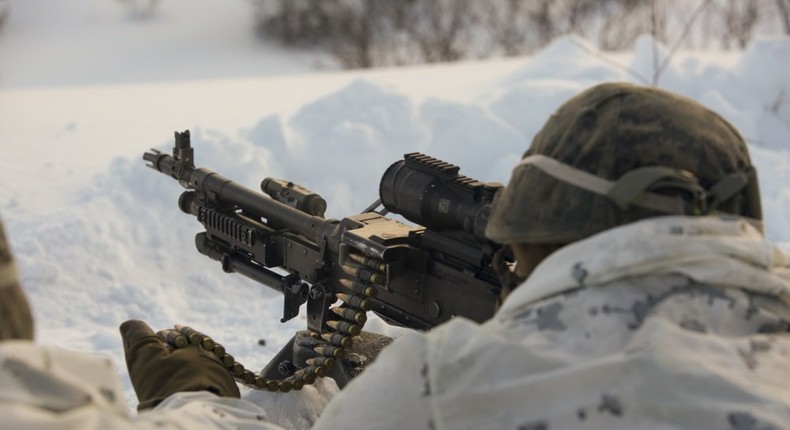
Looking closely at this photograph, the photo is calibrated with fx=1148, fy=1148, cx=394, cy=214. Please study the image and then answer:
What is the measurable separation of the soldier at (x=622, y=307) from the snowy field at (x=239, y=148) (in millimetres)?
2496

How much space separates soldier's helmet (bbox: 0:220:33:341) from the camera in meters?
1.80

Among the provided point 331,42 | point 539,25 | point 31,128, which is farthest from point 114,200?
point 331,42

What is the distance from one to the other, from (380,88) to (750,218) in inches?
230

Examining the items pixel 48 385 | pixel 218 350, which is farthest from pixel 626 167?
pixel 218 350

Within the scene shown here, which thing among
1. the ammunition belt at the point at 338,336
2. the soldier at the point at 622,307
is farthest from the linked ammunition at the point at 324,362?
the soldier at the point at 622,307

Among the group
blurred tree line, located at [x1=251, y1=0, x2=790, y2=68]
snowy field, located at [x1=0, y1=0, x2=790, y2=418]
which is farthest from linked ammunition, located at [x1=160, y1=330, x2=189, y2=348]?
blurred tree line, located at [x1=251, y1=0, x2=790, y2=68]

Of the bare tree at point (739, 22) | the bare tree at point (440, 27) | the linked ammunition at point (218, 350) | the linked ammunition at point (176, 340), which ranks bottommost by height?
the bare tree at point (440, 27)

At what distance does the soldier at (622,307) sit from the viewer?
1.95 m

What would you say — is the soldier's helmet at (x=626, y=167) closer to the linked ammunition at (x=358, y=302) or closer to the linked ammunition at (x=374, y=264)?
the linked ammunition at (x=374, y=264)

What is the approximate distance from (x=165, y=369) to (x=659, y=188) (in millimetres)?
1408

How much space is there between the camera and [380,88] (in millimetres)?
8039

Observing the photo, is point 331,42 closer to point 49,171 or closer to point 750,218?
point 49,171

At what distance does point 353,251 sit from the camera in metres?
3.91

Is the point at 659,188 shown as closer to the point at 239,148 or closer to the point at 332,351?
the point at 332,351
